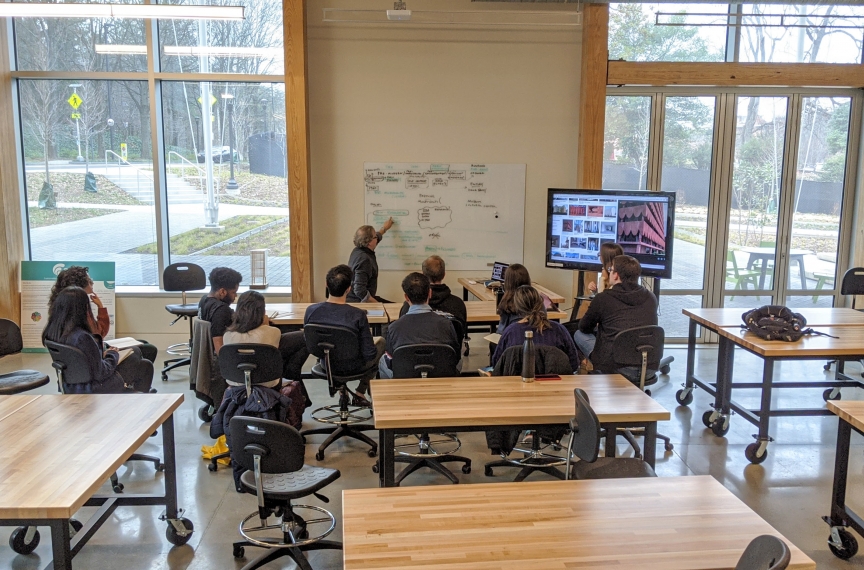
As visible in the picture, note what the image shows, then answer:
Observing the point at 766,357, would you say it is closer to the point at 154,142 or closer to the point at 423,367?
the point at 423,367

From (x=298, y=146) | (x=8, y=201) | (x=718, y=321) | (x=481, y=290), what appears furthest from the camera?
(x=8, y=201)

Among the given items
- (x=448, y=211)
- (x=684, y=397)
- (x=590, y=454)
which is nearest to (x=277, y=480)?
(x=590, y=454)

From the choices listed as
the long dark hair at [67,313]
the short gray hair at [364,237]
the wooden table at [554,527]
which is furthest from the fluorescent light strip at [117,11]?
the wooden table at [554,527]

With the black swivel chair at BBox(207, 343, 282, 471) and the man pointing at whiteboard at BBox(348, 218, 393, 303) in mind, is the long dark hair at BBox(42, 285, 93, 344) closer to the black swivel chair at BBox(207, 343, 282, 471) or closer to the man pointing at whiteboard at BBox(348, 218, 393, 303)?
the black swivel chair at BBox(207, 343, 282, 471)

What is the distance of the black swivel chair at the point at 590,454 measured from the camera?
2.81m

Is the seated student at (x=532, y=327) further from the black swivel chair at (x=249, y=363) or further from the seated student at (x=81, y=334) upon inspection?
the seated student at (x=81, y=334)

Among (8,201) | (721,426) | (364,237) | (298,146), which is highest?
(298,146)

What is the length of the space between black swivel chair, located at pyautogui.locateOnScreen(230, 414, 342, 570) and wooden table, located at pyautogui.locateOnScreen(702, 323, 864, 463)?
2882 mm

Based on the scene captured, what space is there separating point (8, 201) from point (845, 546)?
783cm

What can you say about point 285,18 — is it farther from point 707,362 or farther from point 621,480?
point 621,480

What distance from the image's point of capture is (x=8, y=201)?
7336mm

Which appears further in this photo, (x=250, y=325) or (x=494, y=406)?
(x=250, y=325)

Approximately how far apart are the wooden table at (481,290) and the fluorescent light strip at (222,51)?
123 inches

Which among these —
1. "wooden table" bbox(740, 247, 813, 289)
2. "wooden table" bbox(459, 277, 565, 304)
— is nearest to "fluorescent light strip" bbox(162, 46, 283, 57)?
"wooden table" bbox(459, 277, 565, 304)
